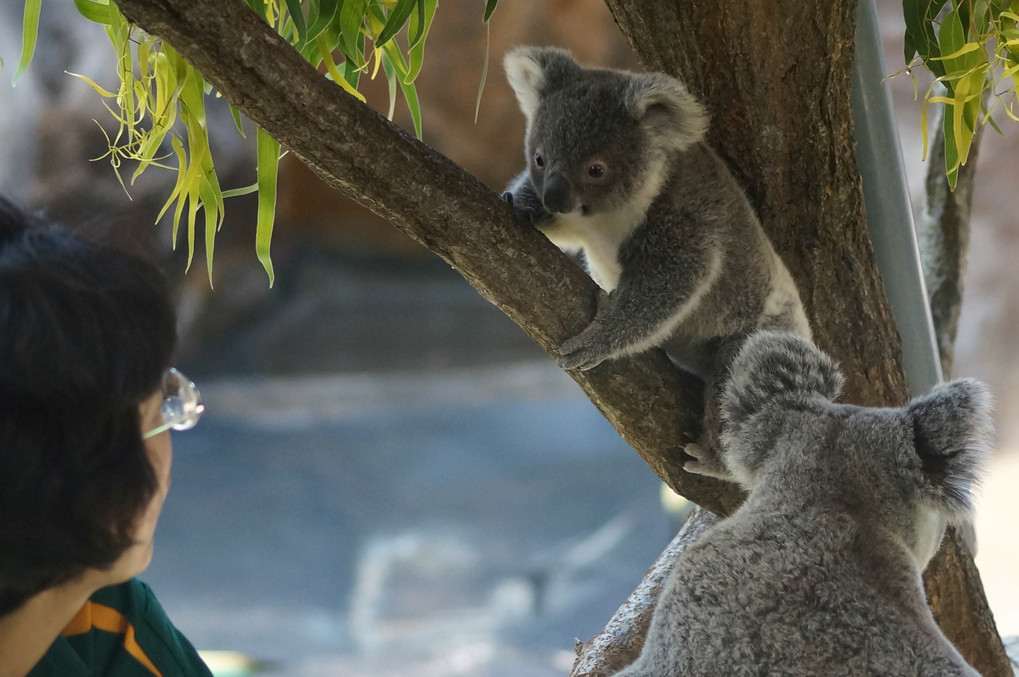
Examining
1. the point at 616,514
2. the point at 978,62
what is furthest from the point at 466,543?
the point at 978,62

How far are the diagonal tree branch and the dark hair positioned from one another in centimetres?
29

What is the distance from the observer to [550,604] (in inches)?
198

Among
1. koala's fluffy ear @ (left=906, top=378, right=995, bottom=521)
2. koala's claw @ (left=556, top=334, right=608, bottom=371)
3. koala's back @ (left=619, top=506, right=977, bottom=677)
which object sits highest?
koala's claw @ (left=556, top=334, right=608, bottom=371)

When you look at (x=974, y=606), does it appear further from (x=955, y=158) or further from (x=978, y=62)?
(x=978, y=62)

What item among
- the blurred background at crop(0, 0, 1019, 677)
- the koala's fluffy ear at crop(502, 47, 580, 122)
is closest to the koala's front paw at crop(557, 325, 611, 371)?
the koala's fluffy ear at crop(502, 47, 580, 122)

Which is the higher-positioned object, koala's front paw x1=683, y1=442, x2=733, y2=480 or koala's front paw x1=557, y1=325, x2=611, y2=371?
koala's front paw x1=557, y1=325, x2=611, y2=371

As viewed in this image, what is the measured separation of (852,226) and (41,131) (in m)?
5.71

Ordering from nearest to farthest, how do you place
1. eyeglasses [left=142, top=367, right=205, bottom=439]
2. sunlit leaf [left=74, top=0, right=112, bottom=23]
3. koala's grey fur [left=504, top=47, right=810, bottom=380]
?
eyeglasses [left=142, top=367, right=205, bottom=439]
sunlit leaf [left=74, top=0, right=112, bottom=23]
koala's grey fur [left=504, top=47, right=810, bottom=380]

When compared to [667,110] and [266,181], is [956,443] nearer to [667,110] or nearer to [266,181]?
[667,110]

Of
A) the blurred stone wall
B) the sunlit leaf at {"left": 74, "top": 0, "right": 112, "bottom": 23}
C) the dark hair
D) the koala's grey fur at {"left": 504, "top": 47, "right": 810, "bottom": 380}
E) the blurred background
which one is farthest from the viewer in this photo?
the blurred stone wall

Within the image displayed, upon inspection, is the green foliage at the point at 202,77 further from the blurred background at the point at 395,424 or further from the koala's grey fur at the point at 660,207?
the blurred background at the point at 395,424

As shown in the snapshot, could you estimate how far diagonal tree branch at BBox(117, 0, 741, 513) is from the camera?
1.04 m

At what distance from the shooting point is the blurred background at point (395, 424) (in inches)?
190

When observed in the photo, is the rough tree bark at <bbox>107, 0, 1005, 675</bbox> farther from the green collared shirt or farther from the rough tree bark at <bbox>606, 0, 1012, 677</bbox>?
the green collared shirt
